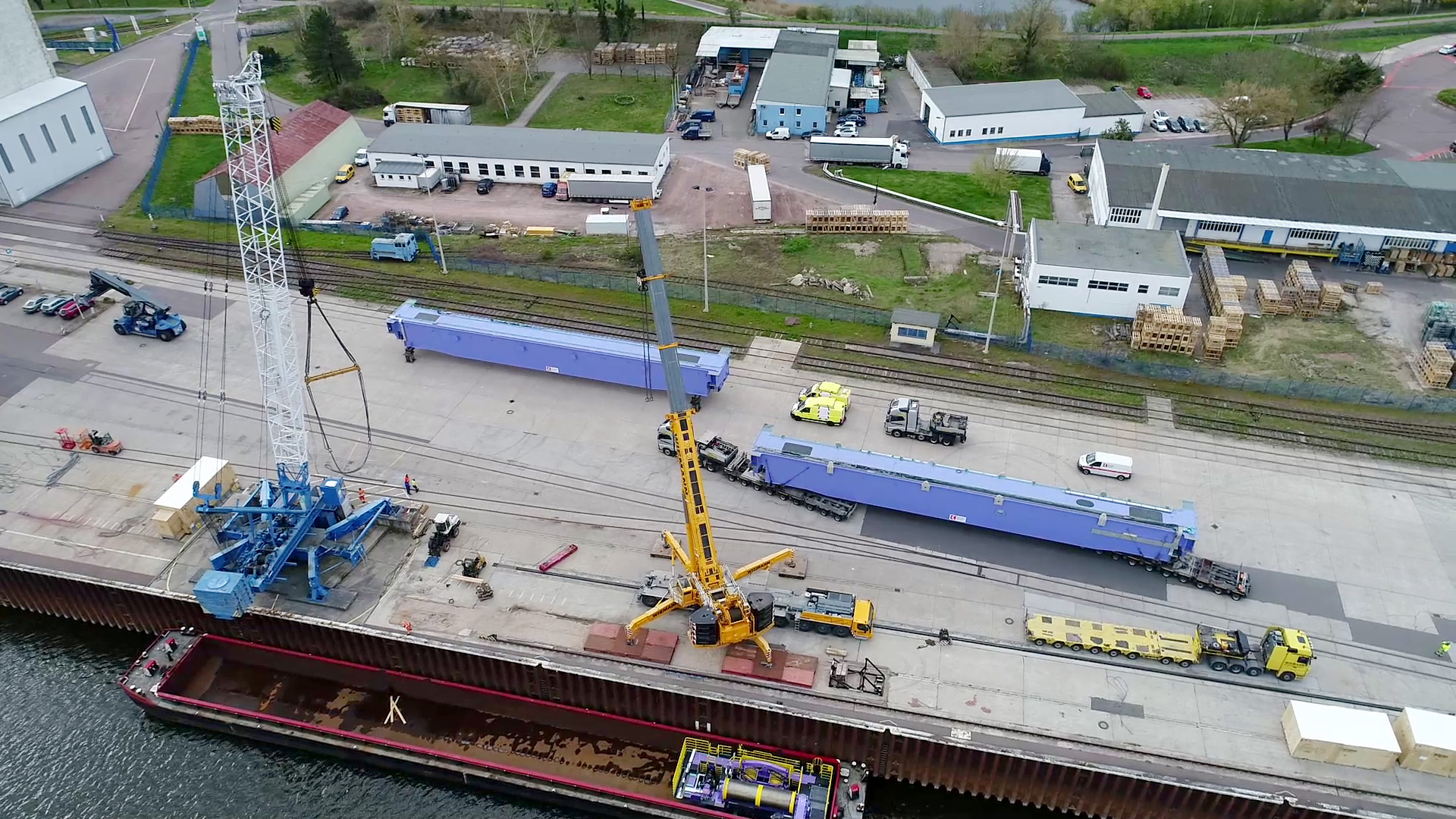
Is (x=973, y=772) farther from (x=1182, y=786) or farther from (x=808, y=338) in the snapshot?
(x=808, y=338)

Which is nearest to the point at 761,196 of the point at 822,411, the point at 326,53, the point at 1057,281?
the point at 1057,281

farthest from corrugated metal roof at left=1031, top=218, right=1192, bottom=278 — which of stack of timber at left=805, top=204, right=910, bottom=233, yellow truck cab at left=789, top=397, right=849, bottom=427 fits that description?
yellow truck cab at left=789, top=397, right=849, bottom=427

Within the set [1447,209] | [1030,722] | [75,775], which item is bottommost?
[75,775]

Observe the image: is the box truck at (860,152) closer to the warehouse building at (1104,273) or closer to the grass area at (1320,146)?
the warehouse building at (1104,273)

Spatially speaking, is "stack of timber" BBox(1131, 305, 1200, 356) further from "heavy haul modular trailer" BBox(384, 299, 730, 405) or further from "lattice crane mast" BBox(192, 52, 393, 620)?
"lattice crane mast" BBox(192, 52, 393, 620)

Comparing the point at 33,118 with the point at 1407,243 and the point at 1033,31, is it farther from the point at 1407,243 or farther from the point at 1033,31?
the point at 1407,243

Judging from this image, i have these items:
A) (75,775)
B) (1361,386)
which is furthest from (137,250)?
(1361,386)
